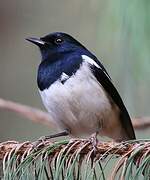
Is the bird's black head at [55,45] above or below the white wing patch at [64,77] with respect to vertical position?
above

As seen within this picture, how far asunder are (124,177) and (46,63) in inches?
42.6

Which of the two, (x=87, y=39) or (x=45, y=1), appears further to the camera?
(x=45, y=1)

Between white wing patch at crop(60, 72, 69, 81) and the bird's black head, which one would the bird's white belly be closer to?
white wing patch at crop(60, 72, 69, 81)

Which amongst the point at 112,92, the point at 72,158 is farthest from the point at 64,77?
the point at 72,158

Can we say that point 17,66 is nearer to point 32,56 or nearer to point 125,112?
point 32,56

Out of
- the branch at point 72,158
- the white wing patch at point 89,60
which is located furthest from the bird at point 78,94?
the branch at point 72,158

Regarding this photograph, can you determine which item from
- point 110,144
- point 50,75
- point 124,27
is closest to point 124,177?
point 110,144

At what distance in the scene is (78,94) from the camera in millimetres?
1725

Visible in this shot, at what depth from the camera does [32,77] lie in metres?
3.27

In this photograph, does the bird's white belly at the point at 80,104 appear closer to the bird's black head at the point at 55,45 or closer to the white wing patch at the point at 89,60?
the white wing patch at the point at 89,60

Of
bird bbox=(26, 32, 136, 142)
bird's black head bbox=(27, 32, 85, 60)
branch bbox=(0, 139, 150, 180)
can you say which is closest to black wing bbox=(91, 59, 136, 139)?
bird bbox=(26, 32, 136, 142)

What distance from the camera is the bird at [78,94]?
1.73 meters

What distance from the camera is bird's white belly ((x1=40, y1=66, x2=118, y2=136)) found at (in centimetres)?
172

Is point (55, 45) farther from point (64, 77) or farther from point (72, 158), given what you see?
point (72, 158)
